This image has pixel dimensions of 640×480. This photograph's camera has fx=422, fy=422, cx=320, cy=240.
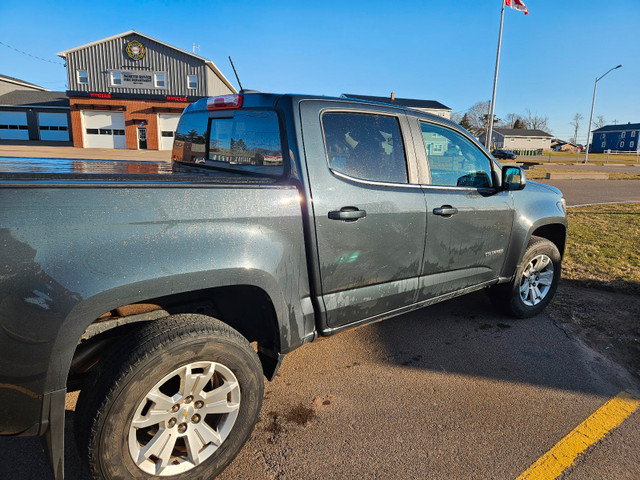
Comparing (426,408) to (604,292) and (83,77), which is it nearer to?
(604,292)

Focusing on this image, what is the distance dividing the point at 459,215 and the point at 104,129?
37763 millimetres

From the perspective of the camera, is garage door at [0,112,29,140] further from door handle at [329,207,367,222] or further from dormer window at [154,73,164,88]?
door handle at [329,207,367,222]

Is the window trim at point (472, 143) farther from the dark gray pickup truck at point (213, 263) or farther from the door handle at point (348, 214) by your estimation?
the door handle at point (348, 214)

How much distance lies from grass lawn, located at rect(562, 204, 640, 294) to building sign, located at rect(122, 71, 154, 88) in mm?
33599

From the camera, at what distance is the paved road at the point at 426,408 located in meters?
2.22

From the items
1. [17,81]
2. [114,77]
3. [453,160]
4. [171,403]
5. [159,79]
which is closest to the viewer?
[171,403]

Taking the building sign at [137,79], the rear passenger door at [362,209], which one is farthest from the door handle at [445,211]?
the building sign at [137,79]

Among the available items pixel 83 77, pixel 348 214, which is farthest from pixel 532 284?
pixel 83 77

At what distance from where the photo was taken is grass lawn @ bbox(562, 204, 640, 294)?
5.14 metres

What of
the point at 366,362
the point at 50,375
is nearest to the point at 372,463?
the point at 366,362

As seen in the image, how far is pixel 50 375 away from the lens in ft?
5.24

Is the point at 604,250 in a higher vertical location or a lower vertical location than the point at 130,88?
lower

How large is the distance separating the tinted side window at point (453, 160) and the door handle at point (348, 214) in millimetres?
830

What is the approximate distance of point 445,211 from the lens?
9.68 feet
